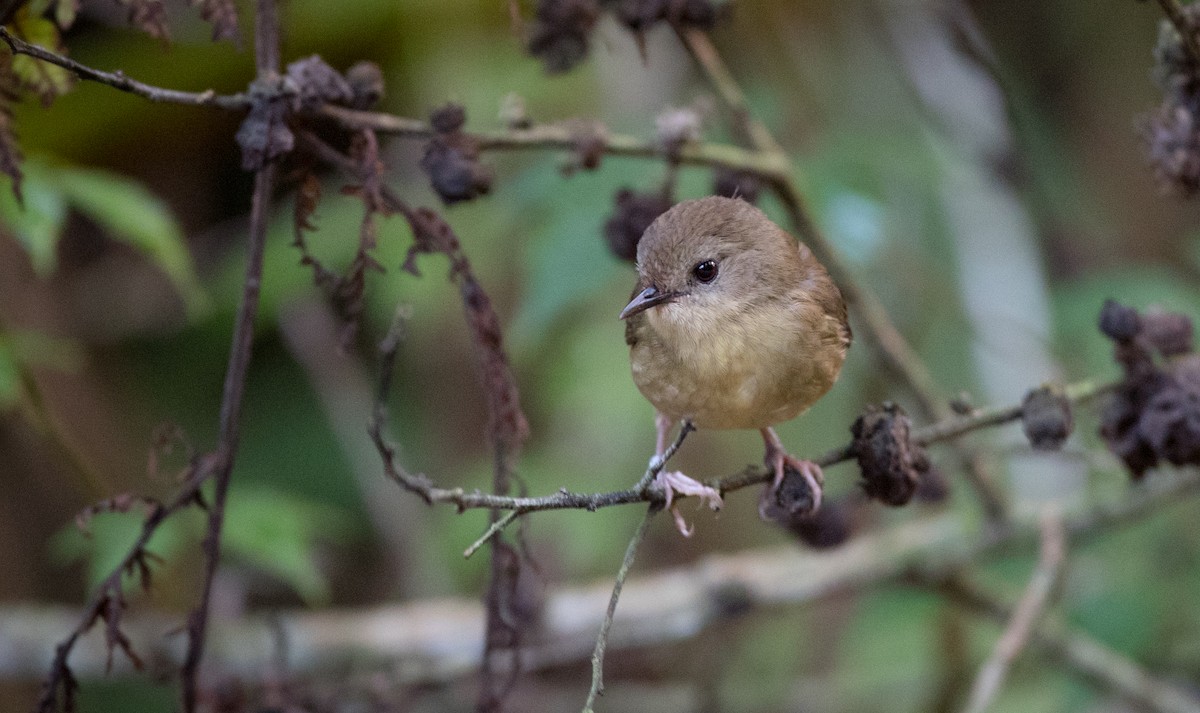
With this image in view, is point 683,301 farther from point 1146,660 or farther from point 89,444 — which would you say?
point 89,444

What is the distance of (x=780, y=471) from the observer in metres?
2.26

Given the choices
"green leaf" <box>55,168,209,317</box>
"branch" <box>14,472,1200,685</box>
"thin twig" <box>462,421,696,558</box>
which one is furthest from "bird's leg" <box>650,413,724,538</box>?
"green leaf" <box>55,168,209,317</box>

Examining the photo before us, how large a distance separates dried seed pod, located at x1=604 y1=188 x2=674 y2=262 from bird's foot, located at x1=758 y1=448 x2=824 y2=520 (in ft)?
1.75

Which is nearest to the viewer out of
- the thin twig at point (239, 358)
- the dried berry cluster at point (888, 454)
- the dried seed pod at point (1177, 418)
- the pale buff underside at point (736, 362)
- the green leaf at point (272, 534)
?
the thin twig at point (239, 358)

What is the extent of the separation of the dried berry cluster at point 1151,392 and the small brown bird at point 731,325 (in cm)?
52

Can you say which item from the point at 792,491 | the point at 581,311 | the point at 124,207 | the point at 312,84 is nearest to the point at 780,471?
the point at 792,491

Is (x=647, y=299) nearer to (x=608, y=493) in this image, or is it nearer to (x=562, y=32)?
(x=562, y=32)

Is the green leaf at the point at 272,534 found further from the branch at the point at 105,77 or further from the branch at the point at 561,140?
the branch at the point at 105,77

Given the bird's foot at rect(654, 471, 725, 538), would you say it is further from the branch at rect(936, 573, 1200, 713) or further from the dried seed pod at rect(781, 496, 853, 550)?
the branch at rect(936, 573, 1200, 713)

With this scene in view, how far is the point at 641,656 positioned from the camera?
460cm

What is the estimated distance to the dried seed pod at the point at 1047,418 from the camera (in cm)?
204

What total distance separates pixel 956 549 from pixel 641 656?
63.4 inches

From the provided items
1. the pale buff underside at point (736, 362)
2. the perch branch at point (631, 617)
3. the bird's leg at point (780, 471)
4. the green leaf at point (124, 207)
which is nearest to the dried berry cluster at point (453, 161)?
the pale buff underside at point (736, 362)

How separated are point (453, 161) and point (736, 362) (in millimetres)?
640
